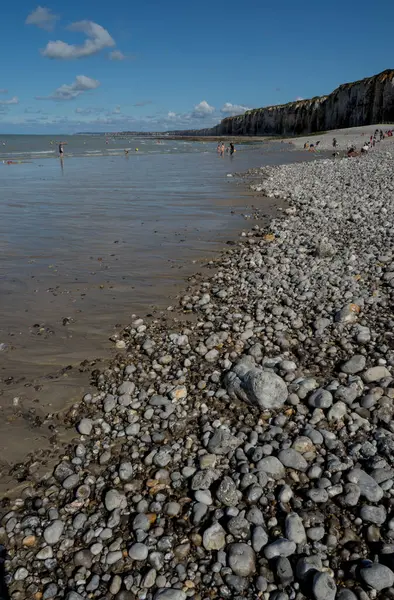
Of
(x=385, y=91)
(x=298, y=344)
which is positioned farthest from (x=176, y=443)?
(x=385, y=91)

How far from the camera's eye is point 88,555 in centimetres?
274

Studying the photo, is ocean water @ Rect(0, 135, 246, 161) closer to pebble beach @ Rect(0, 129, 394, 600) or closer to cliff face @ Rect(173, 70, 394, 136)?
cliff face @ Rect(173, 70, 394, 136)

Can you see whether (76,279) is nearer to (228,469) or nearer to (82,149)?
(228,469)

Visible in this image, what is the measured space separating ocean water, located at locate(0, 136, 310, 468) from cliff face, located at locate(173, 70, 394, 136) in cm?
9222

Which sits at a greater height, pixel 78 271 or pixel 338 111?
pixel 338 111

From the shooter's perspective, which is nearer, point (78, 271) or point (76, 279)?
point (76, 279)

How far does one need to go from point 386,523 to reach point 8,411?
3.76 m

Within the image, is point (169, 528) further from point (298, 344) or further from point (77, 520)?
point (298, 344)

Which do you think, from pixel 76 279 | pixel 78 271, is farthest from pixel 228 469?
pixel 78 271

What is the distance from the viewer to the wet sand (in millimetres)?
4418

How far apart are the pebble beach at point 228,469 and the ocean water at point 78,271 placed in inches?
20.6

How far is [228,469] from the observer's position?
3.36 m

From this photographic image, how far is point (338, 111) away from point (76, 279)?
118310 mm

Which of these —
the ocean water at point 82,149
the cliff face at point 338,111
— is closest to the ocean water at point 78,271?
the ocean water at point 82,149
